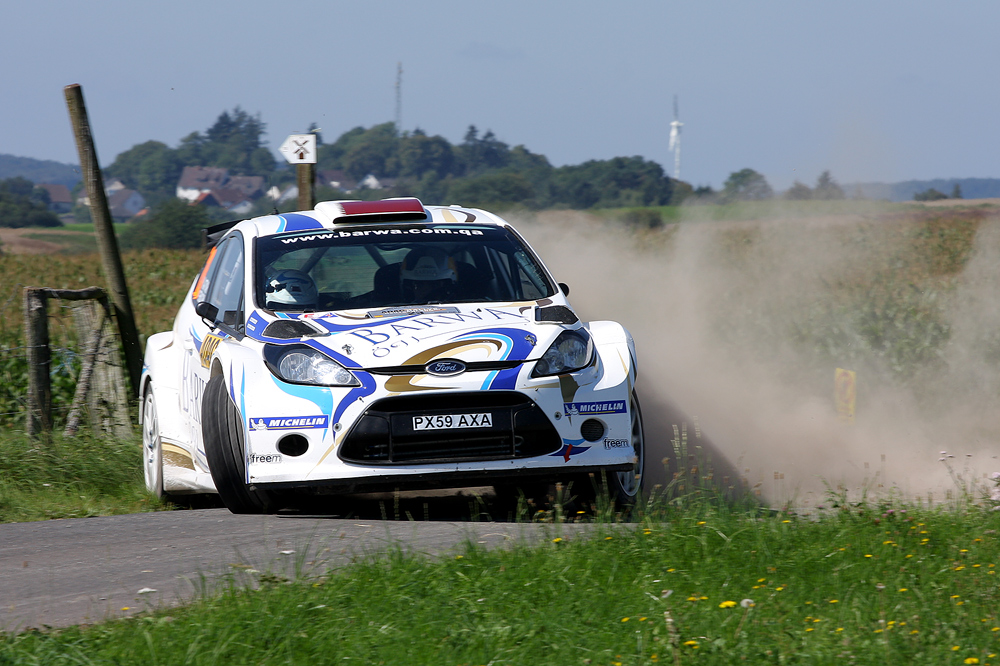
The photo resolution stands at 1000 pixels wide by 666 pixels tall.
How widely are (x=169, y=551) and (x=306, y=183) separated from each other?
7.55 metres

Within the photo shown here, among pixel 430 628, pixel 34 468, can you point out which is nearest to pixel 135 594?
pixel 430 628

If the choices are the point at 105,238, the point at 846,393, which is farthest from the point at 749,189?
the point at 105,238

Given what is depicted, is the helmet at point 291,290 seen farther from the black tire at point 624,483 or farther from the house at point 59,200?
the house at point 59,200

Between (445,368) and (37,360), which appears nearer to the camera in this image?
(445,368)

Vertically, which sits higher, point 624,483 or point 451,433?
point 451,433

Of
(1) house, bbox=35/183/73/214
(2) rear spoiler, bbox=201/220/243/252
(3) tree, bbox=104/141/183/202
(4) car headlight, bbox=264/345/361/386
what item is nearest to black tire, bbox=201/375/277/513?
(4) car headlight, bbox=264/345/361/386

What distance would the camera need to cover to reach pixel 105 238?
961 cm

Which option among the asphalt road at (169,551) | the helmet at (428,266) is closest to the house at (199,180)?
the helmet at (428,266)

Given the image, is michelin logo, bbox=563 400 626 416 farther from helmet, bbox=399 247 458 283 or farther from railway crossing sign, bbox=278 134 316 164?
railway crossing sign, bbox=278 134 316 164

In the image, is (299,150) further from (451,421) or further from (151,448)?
(451,421)

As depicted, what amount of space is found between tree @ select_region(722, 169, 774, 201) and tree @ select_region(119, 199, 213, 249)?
1853 cm

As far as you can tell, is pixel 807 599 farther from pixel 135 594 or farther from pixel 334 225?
pixel 334 225

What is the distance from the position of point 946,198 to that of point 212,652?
32.8 metres

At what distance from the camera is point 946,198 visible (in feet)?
109
